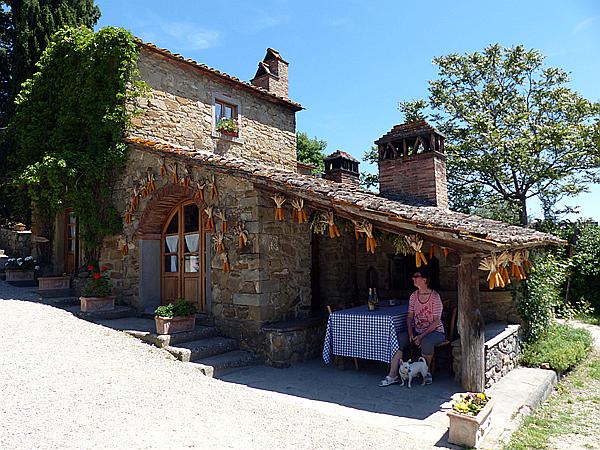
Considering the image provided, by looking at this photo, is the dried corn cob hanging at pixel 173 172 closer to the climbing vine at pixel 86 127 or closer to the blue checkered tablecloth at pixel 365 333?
the climbing vine at pixel 86 127

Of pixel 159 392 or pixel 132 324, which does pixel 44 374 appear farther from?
pixel 132 324

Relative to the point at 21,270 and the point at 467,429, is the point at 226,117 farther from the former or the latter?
the point at 467,429

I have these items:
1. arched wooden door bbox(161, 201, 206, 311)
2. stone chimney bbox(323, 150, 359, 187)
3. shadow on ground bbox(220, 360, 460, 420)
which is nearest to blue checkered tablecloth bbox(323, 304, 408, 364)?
shadow on ground bbox(220, 360, 460, 420)

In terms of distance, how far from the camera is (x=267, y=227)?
6785mm

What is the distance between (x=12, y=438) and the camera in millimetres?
3332

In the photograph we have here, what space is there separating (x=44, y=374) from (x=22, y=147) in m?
7.93

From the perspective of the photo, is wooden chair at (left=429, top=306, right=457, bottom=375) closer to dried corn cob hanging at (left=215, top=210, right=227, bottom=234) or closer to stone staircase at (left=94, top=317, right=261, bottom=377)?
stone staircase at (left=94, top=317, right=261, bottom=377)

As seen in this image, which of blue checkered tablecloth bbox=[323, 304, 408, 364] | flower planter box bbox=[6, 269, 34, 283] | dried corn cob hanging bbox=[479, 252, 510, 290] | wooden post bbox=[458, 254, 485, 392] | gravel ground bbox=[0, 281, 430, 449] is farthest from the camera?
flower planter box bbox=[6, 269, 34, 283]

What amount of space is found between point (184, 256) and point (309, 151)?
601 inches

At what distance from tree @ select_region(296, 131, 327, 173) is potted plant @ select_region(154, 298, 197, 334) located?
15970 millimetres

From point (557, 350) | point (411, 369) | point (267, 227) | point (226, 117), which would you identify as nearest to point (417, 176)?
point (557, 350)

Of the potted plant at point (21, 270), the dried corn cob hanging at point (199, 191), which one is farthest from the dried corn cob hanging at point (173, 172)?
the potted plant at point (21, 270)

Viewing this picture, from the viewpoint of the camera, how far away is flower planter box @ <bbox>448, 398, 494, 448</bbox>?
150 inches

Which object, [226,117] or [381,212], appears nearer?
[381,212]
